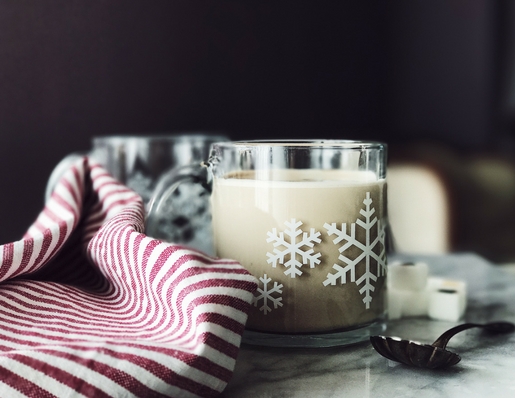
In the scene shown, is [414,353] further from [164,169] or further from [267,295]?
[164,169]

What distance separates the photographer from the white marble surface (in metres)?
0.43

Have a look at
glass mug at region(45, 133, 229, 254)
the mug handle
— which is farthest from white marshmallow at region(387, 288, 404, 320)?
glass mug at region(45, 133, 229, 254)

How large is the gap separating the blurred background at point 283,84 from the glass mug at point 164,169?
0.72 feet

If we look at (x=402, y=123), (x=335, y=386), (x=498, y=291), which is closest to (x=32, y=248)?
(x=335, y=386)

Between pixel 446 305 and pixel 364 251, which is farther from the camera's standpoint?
pixel 446 305

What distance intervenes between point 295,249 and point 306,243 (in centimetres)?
1

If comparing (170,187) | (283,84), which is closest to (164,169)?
(170,187)

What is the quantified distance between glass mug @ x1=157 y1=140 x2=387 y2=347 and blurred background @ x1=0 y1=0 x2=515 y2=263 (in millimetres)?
596

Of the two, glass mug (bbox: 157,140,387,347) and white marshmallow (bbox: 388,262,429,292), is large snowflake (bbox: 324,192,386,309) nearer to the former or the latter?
glass mug (bbox: 157,140,387,347)

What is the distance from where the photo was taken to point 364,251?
0.51m

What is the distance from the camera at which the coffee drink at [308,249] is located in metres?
0.49

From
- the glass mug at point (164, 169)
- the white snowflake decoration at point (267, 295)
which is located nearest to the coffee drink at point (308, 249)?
the white snowflake decoration at point (267, 295)

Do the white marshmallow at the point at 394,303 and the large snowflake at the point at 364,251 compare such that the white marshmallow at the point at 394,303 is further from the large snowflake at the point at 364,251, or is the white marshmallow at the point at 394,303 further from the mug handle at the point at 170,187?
the mug handle at the point at 170,187

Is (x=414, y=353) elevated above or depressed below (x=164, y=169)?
below
